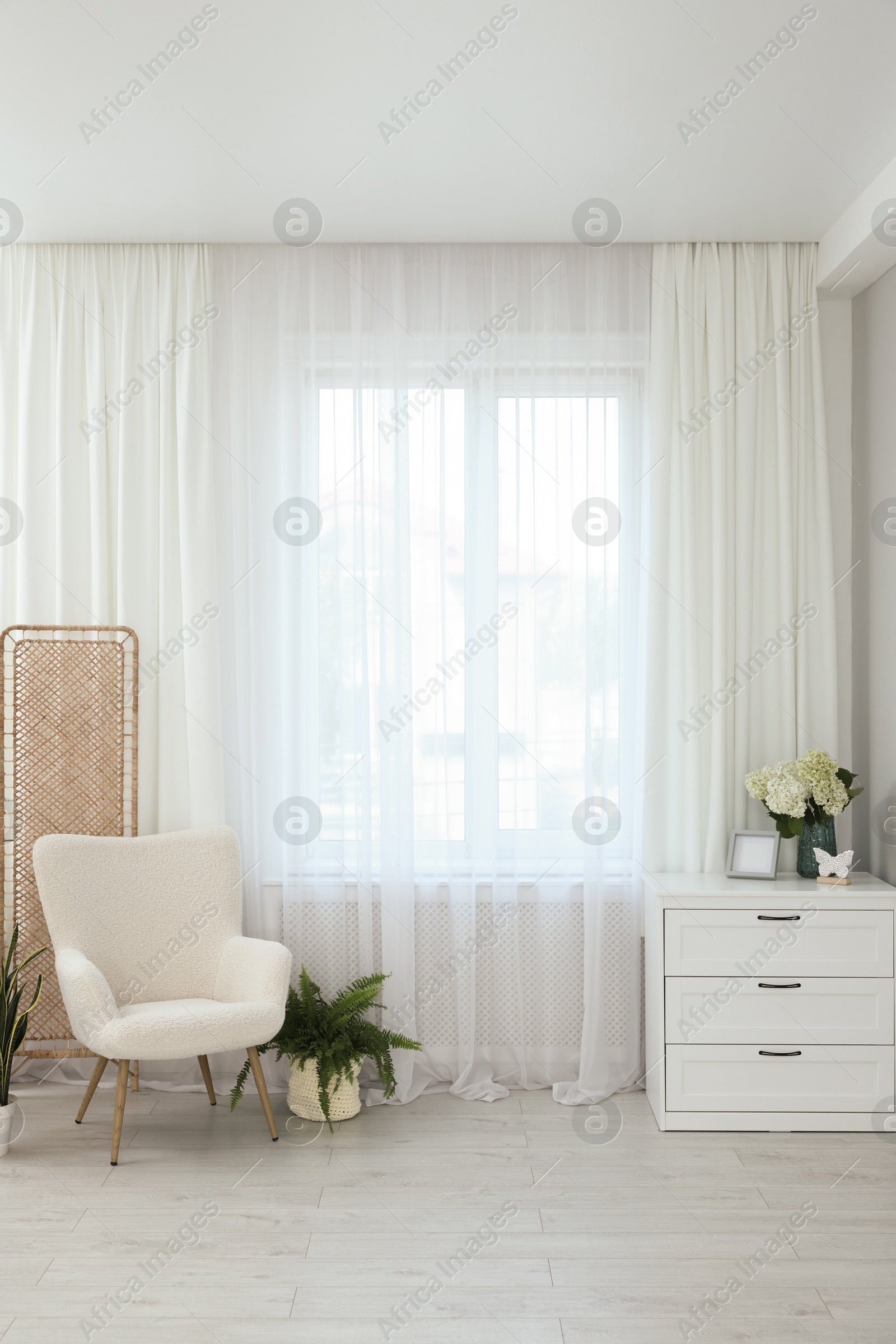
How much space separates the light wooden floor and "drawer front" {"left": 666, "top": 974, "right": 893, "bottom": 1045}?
1.03ft

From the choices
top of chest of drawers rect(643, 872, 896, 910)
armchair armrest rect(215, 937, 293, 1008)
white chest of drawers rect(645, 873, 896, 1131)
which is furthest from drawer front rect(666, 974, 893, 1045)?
armchair armrest rect(215, 937, 293, 1008)

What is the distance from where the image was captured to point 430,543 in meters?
3.58

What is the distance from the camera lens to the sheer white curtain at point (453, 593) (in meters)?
3.54

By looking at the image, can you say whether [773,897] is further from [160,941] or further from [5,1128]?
[5,1128]

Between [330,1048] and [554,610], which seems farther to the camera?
[554,610]

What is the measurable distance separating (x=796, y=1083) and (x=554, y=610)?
1781mm

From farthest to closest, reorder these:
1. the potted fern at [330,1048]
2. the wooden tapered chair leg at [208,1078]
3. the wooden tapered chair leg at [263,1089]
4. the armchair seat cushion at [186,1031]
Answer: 1. the wooden tapered chair leg at [208,1078]
2. the potted fern at [330,1048]
3. the wooden tapered chair leg at [263,1089]
4. the armchair seat cushion at [186,1031]

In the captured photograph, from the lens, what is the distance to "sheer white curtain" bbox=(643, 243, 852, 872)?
3521 millimetres

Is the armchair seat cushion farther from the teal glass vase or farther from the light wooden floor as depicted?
the teal glass vase

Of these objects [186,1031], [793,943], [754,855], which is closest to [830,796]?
[754,855]

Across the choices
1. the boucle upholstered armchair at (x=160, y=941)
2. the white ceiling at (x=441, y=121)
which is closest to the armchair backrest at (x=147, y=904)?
the boucle upholstered armchair at (x=160, y=941)

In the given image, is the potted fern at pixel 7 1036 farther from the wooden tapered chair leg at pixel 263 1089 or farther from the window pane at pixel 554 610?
the window pane at pixel 554 610

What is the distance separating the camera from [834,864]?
3.27 meters

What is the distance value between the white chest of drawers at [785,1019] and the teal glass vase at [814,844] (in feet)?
0.76
